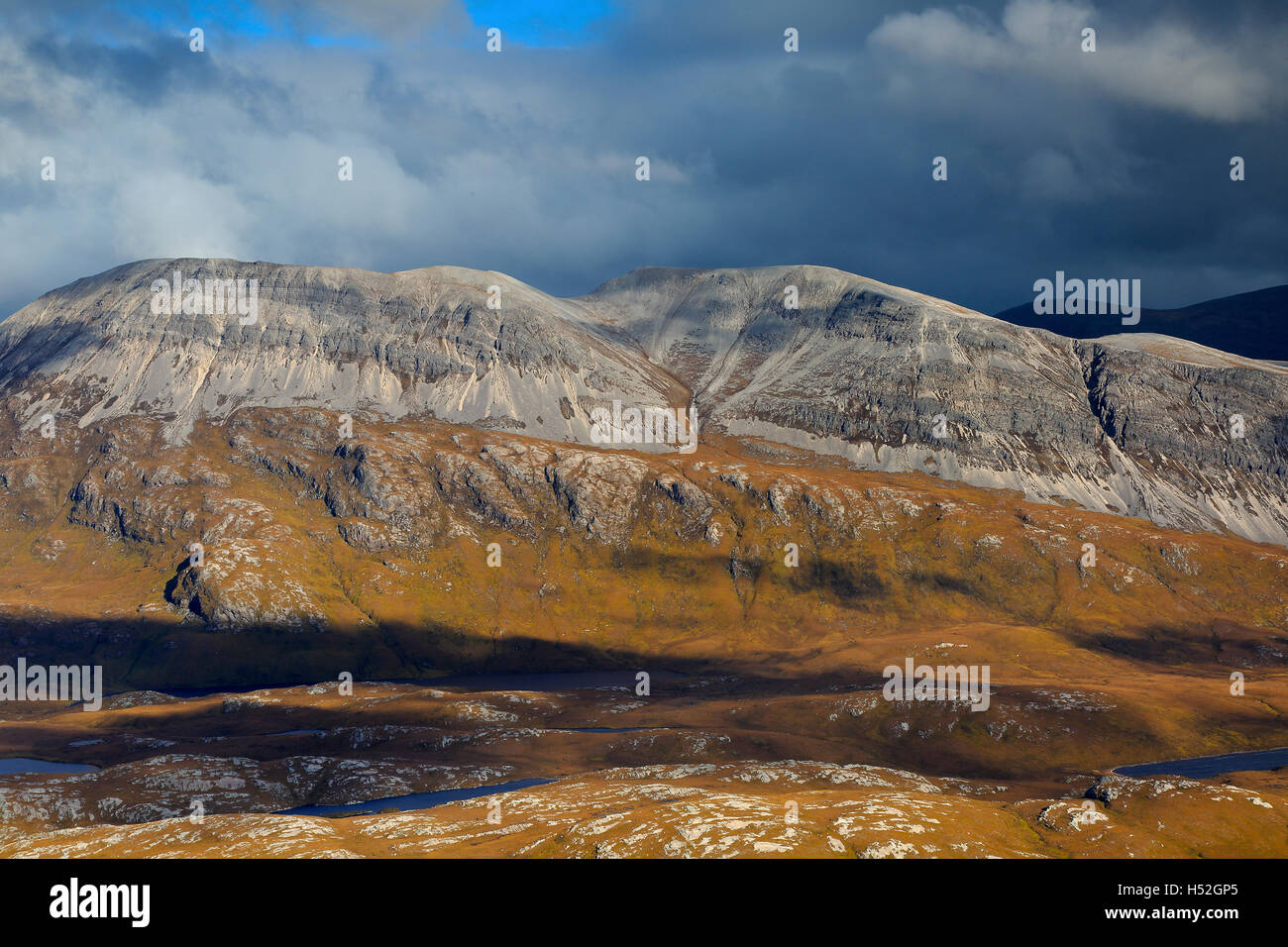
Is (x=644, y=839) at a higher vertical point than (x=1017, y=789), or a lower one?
higher
